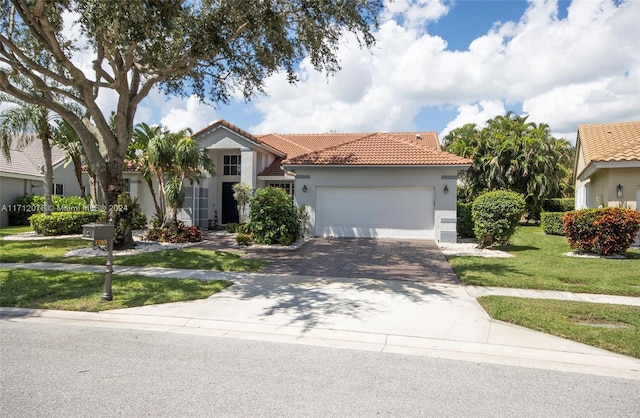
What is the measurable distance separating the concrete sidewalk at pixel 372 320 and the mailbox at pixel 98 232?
1252mm

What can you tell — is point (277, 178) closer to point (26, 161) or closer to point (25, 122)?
point (25, 122)

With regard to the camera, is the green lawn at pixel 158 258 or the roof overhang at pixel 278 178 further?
the roof overhang at pixel 278 178

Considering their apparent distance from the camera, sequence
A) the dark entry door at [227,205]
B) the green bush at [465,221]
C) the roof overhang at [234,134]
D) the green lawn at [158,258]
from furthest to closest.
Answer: the dark entry door at [227,205] < the roof overhang at [234,134] < the green bush at [465,221] < the green lawn at [158,258]

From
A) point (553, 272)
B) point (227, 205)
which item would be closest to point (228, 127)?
point (227, 205)

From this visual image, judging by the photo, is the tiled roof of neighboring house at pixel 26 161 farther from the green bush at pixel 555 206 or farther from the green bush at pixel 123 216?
the green bush at pixel 555 206

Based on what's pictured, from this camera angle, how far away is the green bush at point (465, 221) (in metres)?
18.4

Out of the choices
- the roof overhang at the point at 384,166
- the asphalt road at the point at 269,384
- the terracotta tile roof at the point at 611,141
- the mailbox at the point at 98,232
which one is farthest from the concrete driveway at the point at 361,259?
the terracotta tile roof at the point at 611,141

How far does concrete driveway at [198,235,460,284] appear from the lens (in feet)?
32.8

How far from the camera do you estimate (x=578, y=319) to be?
639 cm

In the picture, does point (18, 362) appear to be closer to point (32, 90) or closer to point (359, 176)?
point (359, 176)

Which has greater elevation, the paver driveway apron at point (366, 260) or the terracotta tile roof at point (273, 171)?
the terracotta tile roof at point (273, 171)

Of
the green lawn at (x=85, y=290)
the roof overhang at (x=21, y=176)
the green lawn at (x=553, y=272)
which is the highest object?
the roof overhang at (x=21, y=176)

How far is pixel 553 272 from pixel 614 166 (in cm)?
751

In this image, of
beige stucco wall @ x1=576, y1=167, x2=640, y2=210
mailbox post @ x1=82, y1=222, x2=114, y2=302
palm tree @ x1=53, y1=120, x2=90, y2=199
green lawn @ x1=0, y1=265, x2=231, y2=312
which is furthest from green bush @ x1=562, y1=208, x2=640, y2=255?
palm tree @ x1=53, y1=120, x2=90, y2=199
